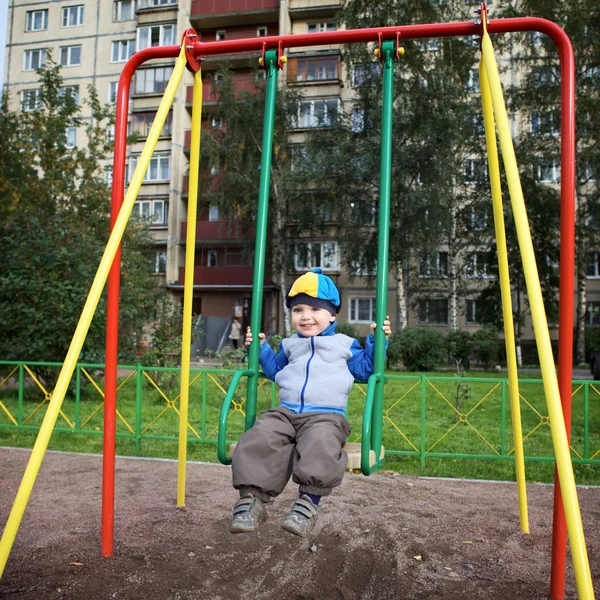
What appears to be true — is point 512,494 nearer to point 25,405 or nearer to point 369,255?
point 25,405

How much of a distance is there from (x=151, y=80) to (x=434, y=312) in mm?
17657

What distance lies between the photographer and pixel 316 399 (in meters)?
3.33

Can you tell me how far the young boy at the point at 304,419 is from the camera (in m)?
2.93

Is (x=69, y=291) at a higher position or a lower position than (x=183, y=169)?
lower

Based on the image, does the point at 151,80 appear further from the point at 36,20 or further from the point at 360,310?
the point at 360,310

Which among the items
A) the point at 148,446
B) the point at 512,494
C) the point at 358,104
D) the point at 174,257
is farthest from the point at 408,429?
the point at 174,257

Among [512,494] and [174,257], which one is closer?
[512,494]

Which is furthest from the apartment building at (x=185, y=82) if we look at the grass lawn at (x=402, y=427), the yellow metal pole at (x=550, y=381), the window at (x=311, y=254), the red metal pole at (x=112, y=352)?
the yellow metal pole at (x=550, y=381)

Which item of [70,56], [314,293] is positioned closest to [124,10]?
[70,56]

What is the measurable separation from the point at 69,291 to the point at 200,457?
4667 mm

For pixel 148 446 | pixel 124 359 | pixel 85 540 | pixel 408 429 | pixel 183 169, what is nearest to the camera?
pixel 85 540

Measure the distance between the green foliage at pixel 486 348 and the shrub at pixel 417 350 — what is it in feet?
4.29

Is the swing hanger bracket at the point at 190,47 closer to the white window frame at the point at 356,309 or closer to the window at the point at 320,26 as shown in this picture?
the white window frame at the point at 356,309

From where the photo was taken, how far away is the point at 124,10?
30.5 metres
